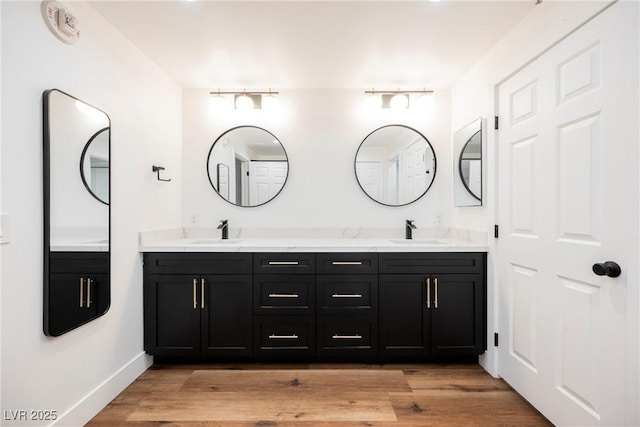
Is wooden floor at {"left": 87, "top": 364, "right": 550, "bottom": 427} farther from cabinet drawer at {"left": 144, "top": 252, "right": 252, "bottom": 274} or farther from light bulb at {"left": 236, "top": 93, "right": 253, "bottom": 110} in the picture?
light bulb at {"left": 236, "top": 93, "right": 253, "bottom": 110}

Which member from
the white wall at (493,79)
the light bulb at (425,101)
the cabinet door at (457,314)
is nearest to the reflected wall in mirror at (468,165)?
the white wall at (493,79)

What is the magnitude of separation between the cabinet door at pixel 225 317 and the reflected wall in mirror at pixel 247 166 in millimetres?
899

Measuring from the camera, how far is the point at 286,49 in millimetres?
2213

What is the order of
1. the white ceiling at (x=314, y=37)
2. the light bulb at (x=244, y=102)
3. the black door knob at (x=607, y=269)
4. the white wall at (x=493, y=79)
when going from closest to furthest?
the black door knob at (x=607, y=269) < the white wall at (x=493, y=79) < the white ceiling at (x=314, y=37) < the light bulb at (x=244, y=102)

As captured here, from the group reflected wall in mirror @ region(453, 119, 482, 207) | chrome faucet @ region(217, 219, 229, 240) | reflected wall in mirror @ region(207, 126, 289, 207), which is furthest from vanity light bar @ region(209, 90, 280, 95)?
reflected wall in mirror @ region(453, 119, 482, 207)

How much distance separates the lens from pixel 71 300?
1.59m

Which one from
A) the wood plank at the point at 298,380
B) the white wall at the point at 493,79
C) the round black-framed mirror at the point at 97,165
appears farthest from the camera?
the wood plank at the point at 298,380

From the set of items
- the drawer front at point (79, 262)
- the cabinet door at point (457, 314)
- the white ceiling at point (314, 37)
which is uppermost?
the white ceiling at point (314, 37)

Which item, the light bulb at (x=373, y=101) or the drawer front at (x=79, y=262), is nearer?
the drawer front at (x=79, y=262)

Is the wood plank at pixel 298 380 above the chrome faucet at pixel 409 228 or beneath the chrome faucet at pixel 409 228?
beneath

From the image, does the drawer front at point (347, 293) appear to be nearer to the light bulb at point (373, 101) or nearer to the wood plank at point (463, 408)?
the wood plank at point (463, 408)

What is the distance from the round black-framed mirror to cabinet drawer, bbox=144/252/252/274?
24.3 inches

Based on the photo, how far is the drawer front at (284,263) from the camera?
2307 millimetres

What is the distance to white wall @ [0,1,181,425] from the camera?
131 cm
